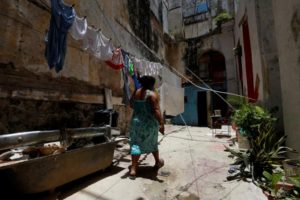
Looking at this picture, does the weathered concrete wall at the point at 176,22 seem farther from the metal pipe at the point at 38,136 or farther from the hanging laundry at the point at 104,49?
the metal pipe at the point at 38,136

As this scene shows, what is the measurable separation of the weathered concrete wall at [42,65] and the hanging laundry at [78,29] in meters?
0.74

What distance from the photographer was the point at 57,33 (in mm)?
3508

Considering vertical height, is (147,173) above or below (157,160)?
below

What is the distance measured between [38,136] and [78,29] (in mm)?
2483

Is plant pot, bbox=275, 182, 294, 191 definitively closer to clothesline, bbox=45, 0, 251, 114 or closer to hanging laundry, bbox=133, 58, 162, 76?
clothesline, bbox=45, 0, 251, 114

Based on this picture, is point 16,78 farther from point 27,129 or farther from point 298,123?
point 298,123

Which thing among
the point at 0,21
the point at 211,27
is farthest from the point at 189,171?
the point at 211,27

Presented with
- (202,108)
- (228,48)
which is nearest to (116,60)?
(228,48)

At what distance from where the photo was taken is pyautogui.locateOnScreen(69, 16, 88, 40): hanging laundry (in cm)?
389

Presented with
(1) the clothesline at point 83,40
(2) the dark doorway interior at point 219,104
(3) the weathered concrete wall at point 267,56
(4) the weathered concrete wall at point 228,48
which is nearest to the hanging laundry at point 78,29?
(1) the clothesline at point 83,40

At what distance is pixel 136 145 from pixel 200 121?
572 inches

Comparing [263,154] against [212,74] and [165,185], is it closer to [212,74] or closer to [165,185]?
[165,185]

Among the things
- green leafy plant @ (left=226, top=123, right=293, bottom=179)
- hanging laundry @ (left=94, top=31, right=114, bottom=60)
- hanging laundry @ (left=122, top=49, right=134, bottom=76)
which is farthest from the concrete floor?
hanging laundry @ (left=122, top=49, right=134, bottom=76)

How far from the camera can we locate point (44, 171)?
2.21 meters
